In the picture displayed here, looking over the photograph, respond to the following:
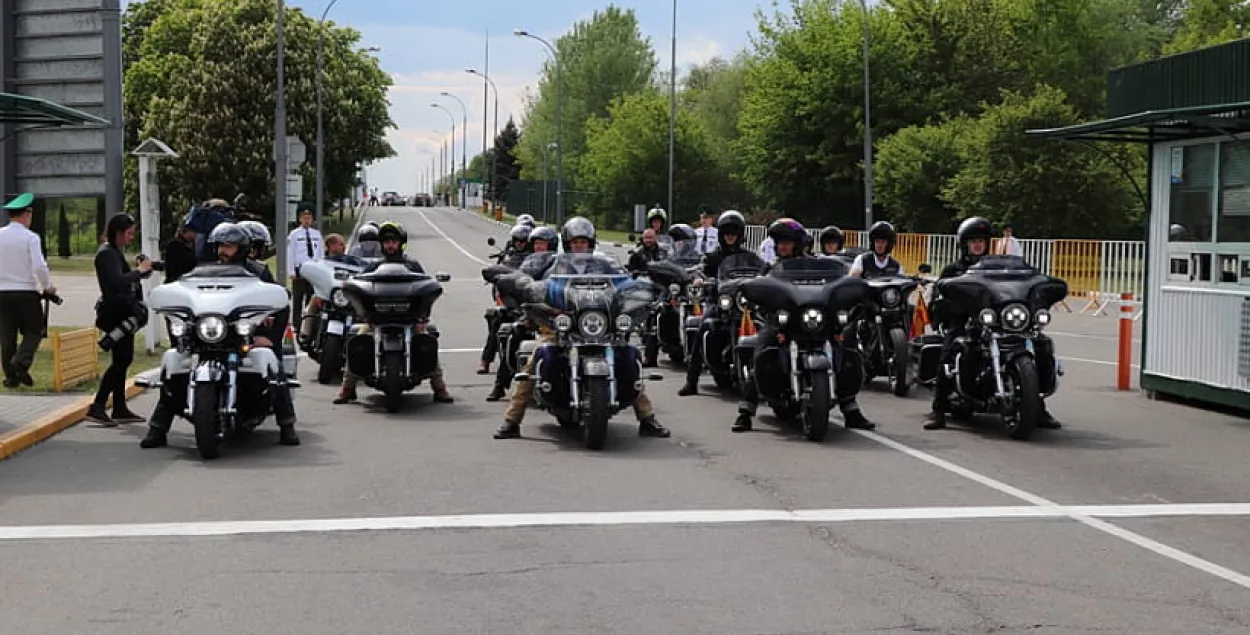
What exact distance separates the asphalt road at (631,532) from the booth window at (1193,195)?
97.4 inches

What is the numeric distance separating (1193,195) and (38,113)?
10.6m

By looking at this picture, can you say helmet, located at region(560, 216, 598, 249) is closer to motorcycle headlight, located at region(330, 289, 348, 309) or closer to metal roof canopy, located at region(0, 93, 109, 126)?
motorcycle headlight, located at region(330, 289, 348, 309)

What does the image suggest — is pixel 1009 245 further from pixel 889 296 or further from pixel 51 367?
pixel 51 367

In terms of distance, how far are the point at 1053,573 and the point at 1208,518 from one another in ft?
6.55

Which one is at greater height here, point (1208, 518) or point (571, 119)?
point (571, 119)

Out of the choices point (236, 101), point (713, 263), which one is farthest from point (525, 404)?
point (236, 101)

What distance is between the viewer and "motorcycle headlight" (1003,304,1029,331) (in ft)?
37.6

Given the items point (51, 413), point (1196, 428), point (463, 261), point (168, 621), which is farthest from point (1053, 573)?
point (463, 261)

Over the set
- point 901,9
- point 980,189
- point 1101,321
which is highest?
point 901,9

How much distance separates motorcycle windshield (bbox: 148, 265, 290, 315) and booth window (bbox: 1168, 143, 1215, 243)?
28.5 feet

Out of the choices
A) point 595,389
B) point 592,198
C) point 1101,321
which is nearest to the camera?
point 595,389

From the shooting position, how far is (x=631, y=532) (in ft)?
25.3

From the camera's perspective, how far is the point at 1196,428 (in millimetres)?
12523

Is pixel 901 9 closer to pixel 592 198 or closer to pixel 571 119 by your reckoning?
pixel 592 198
